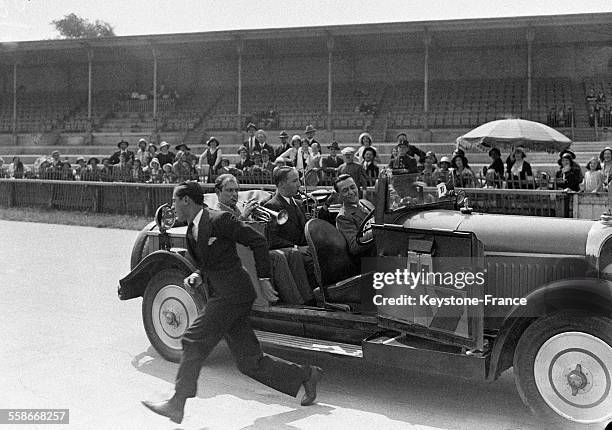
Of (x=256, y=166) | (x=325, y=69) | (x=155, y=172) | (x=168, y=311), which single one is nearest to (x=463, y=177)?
(x=256, y=166)

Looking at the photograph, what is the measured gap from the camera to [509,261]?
4.64m

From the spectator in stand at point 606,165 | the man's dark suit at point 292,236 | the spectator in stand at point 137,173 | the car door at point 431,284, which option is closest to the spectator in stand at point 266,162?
the spectator in stand at point 137,173

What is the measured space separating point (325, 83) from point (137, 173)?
16.3 metres

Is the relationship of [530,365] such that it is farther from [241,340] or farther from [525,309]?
[241,340]

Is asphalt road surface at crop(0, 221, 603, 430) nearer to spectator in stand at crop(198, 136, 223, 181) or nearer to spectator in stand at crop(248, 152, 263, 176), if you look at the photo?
spectator in stand at crop(248, 152, 263, 176)

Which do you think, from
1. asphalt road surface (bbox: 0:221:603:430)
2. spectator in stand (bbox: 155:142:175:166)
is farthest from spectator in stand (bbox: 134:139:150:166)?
asphalt road surface (bbox: 0:221:603:430)

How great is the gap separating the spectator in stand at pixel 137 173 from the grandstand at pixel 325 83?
7138mm

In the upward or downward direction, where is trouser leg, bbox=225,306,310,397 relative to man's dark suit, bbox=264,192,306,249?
downward

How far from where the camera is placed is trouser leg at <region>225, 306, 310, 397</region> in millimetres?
4785

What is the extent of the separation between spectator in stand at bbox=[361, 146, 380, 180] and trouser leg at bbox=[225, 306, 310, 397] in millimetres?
7767

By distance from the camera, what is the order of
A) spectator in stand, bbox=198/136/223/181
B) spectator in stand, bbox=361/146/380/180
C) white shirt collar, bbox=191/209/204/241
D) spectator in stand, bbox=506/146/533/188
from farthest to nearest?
1. spectator in stand, bbox=198/136/223/181
2. spectator in stand, bbox=361/146/380/180
3. spectator in stand, bbox=506/146/533/188
4. white shirt collar, bbox=191/209/204/241

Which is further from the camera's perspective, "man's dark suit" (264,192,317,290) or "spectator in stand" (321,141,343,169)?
"spectator in stand" (321,141,343,169)

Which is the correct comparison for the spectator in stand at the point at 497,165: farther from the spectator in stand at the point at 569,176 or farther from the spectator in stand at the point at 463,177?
the spectator in stand at the point at 569,176

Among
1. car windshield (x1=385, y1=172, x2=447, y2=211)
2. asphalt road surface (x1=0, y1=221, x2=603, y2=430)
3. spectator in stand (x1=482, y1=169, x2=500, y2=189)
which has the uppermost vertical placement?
spectator in stand (x1=482, y1=169, x2=500, y2=189)
